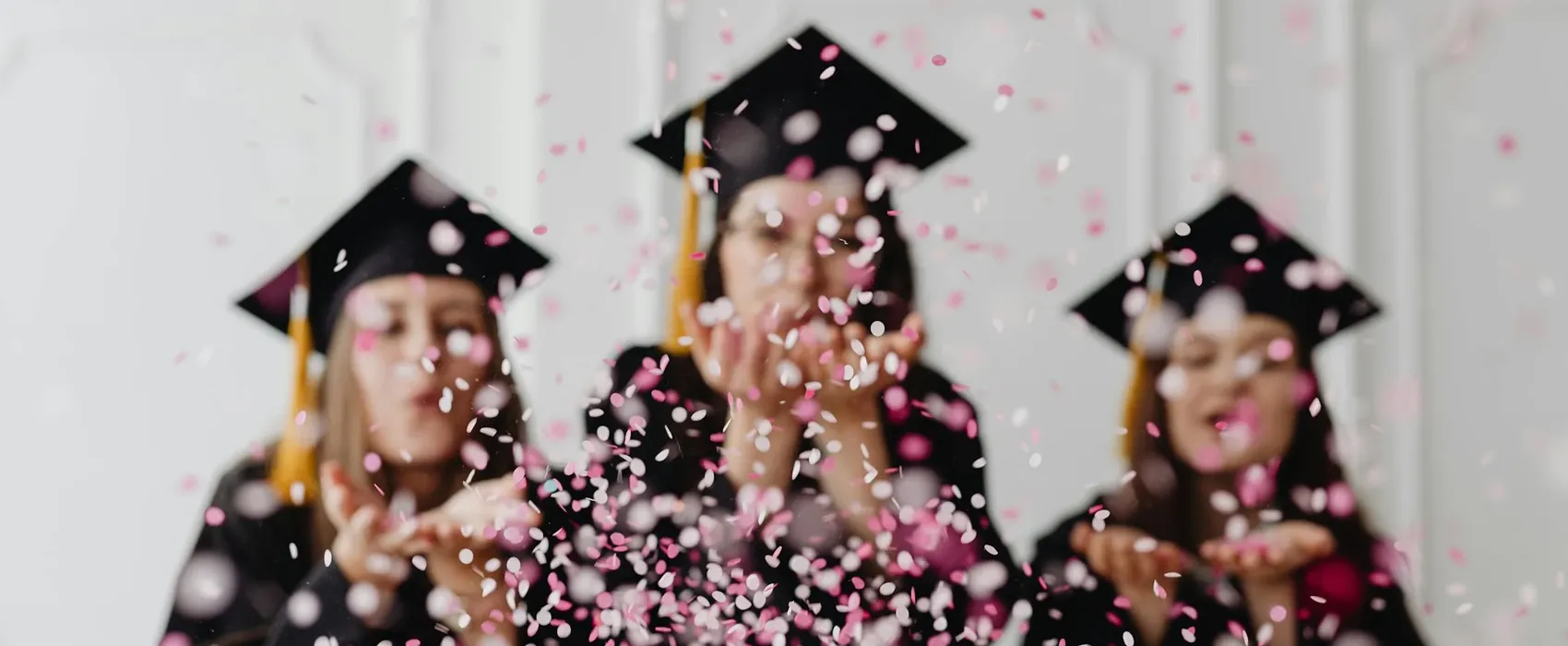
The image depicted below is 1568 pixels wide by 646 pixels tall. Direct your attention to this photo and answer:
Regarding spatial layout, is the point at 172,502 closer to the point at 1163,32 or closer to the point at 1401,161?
the point at 1163,32

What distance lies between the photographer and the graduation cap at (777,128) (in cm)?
108

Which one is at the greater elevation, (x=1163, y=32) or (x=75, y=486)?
(x=1163, y=32)

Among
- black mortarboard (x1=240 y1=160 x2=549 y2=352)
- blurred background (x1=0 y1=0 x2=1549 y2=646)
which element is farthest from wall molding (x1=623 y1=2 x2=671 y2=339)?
black mortarboard (x1=240 y1=160 x2=549 y2=352)

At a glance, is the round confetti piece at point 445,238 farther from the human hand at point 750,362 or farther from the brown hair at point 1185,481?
the brown hair at point 1185,481

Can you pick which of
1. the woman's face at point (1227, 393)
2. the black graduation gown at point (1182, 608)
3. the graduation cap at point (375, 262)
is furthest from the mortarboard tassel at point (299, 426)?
the woman's face at point (1227, 393)

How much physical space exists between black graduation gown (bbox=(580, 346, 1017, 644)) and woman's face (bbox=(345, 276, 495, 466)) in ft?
0.51

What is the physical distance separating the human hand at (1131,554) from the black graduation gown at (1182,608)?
0.01 metres

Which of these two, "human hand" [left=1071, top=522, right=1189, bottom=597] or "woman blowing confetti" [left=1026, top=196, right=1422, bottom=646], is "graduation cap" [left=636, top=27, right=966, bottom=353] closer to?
"woman blowing confetti" [left=1026, top=196, right=1422, bottom=646]

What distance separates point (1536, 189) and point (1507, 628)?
466 millimetres

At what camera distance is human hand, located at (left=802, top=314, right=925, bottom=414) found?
107cm

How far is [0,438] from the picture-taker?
1.16 m

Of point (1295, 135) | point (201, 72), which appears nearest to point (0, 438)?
point (201, 72)

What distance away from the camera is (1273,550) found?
105cm

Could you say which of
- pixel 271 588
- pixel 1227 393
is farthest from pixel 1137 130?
pixel 271 588
